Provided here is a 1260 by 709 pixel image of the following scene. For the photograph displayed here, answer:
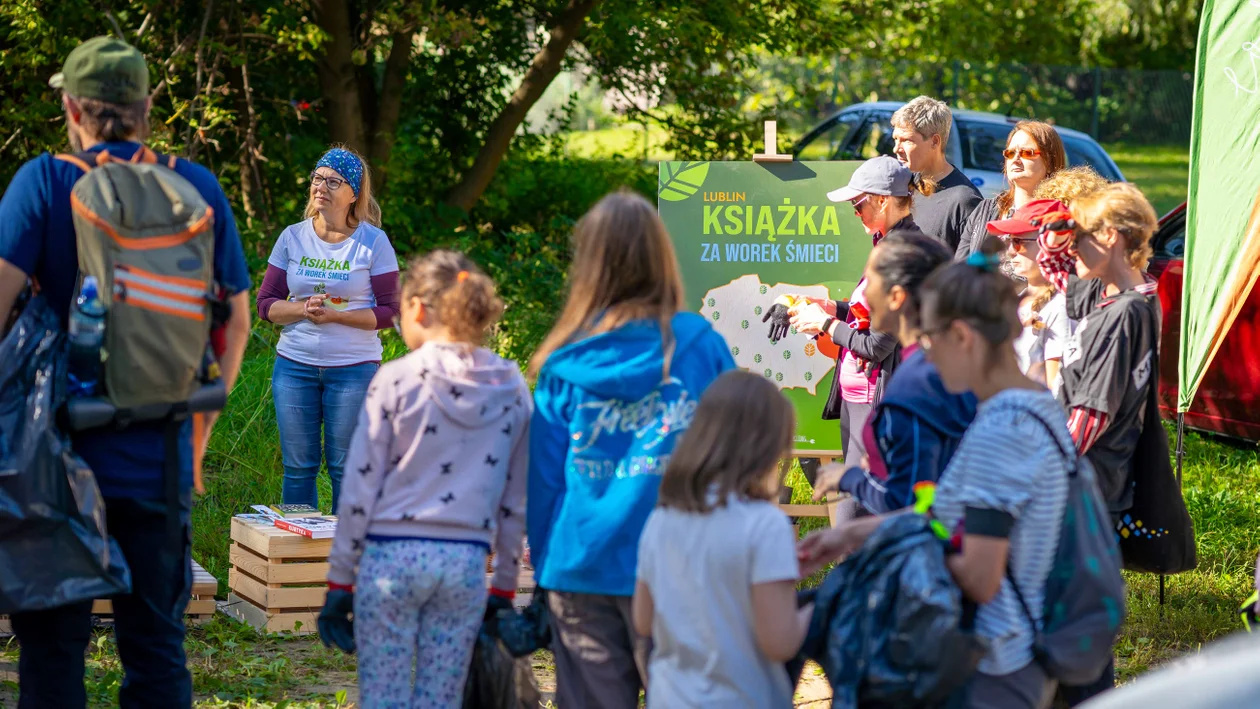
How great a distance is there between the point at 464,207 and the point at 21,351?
26.6ft

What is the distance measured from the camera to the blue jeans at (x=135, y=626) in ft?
10.1

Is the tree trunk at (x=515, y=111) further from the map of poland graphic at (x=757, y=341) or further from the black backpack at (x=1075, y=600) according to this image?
the black backpack at (x=1075, y=600)

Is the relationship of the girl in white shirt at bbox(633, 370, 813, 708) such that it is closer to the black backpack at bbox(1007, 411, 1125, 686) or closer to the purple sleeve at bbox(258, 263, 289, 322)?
the black backpack at bbox(1007, 411, 1125, 686)

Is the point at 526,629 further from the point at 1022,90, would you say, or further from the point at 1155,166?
the point at 1155,166

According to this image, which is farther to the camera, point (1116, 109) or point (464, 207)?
point (1116, 109)

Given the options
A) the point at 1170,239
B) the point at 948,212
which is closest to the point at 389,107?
the point at 1170,239

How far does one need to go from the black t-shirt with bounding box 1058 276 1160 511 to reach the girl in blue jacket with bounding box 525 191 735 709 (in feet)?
4.01

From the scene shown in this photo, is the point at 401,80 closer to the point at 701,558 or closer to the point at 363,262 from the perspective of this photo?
the point at 363,262

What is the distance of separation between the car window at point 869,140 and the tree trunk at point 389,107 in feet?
11.9

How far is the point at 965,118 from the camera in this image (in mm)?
11102

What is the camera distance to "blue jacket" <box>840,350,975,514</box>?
294cm

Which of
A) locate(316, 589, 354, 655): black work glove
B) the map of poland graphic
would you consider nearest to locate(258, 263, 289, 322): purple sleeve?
the map of poland graphic

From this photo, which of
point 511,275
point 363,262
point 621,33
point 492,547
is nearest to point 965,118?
point 621,33

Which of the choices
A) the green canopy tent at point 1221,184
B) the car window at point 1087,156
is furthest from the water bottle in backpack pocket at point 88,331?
the car window at point 1087,156
